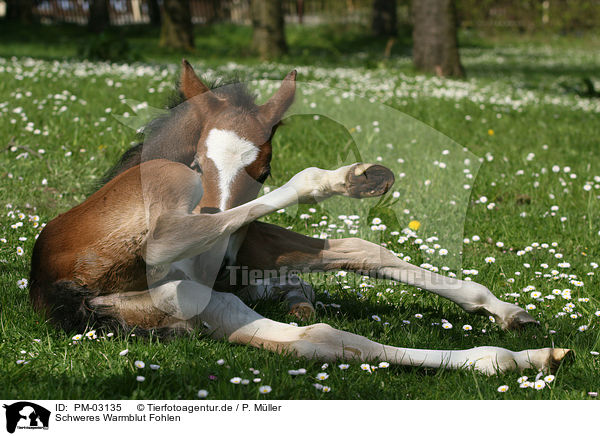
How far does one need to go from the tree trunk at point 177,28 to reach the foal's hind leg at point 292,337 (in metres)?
17.0

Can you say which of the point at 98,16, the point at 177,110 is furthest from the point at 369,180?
the point at 98,16

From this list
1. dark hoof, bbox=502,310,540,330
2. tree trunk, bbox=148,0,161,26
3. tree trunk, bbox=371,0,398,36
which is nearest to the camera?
dark hoof, bbox=502,310,540,330

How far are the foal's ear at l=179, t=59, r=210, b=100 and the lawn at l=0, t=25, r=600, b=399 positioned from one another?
38cm

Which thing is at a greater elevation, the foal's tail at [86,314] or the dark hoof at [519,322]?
the foal's tail at [86,314]

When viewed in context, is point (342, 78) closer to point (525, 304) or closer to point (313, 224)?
point (313, 224)

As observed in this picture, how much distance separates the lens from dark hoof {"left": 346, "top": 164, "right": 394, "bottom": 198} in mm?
3025

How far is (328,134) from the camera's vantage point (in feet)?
23.8

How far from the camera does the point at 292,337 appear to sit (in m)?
3.34

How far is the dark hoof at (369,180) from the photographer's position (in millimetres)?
3025

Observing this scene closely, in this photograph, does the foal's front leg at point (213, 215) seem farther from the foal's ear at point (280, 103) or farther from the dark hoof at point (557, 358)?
the dark hoof at point (557, 358)

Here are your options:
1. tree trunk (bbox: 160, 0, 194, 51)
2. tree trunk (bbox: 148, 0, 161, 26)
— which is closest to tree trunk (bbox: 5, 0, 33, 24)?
tree trunk (bbox: 148, 0, 161, 26)

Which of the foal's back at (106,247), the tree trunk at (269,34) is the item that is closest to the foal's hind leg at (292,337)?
the foal's back at (106,247)

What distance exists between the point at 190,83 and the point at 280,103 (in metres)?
Result: 0.49
